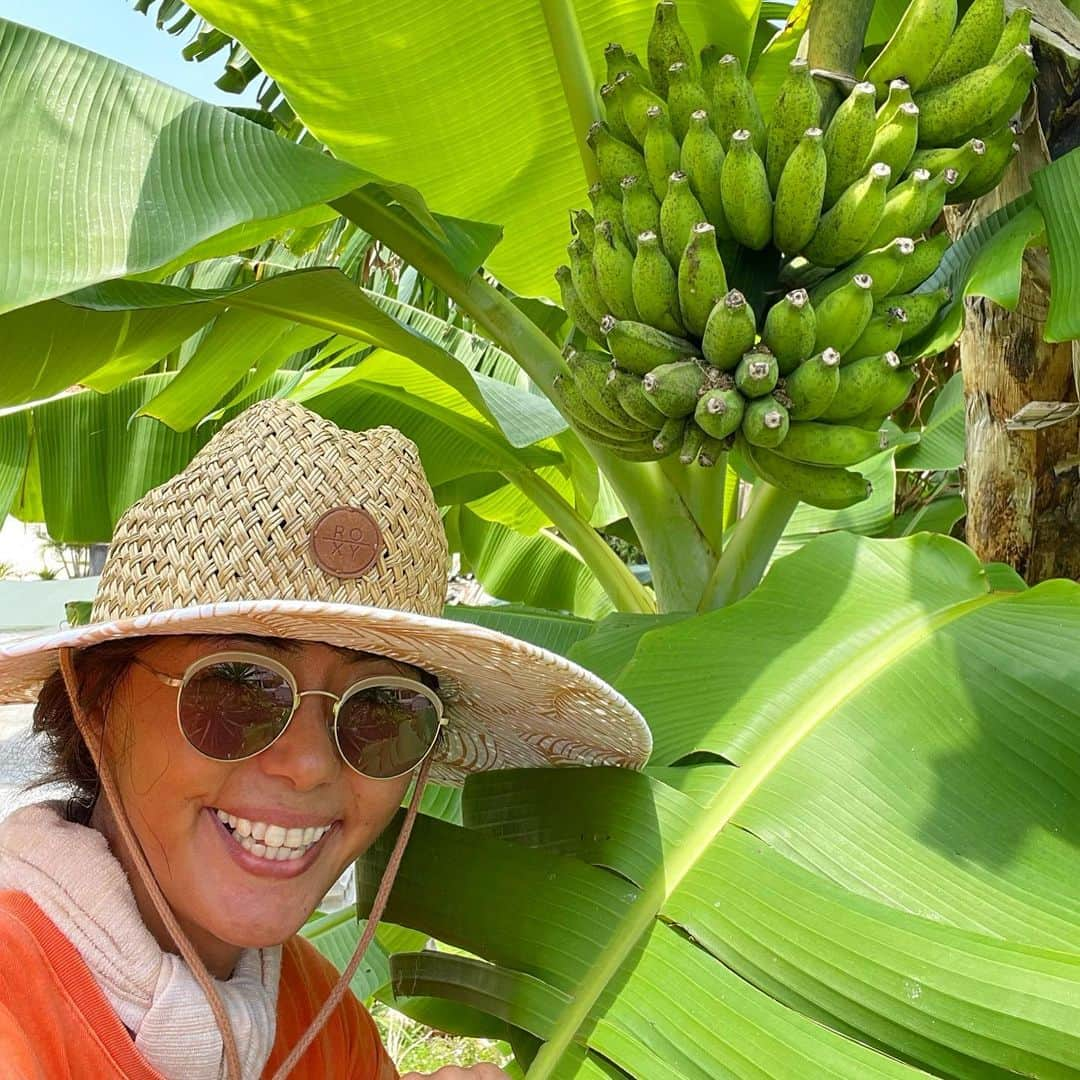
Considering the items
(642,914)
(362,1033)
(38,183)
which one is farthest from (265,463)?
(362,1033)

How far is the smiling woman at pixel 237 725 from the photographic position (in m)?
0.80

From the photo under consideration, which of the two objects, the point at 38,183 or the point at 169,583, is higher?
the point at 38,183

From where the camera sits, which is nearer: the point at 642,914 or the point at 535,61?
the point at 642,914

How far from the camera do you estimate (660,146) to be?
1104mm

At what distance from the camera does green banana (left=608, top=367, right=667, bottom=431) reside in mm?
1091

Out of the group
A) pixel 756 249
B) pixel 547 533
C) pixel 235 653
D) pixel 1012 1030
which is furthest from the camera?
pixel 547 533

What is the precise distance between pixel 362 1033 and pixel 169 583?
509 millimetres

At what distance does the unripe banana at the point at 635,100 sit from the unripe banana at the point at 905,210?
25 cm

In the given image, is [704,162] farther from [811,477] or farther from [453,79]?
[453,79]

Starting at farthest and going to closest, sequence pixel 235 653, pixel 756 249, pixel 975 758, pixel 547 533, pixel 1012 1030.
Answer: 1. pixel 547 533
2. pixel 756 249
3. pixel 975 758
4. pixel 235 653
5. pixel 1012 1030

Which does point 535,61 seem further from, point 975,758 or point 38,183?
point 975,758

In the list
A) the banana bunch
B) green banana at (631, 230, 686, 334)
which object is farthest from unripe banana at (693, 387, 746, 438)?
green banana at (631, 230, 686, 334)

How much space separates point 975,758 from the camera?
100cm

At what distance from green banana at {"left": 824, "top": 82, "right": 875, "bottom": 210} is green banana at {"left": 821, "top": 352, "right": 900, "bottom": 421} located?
0.18 meters
